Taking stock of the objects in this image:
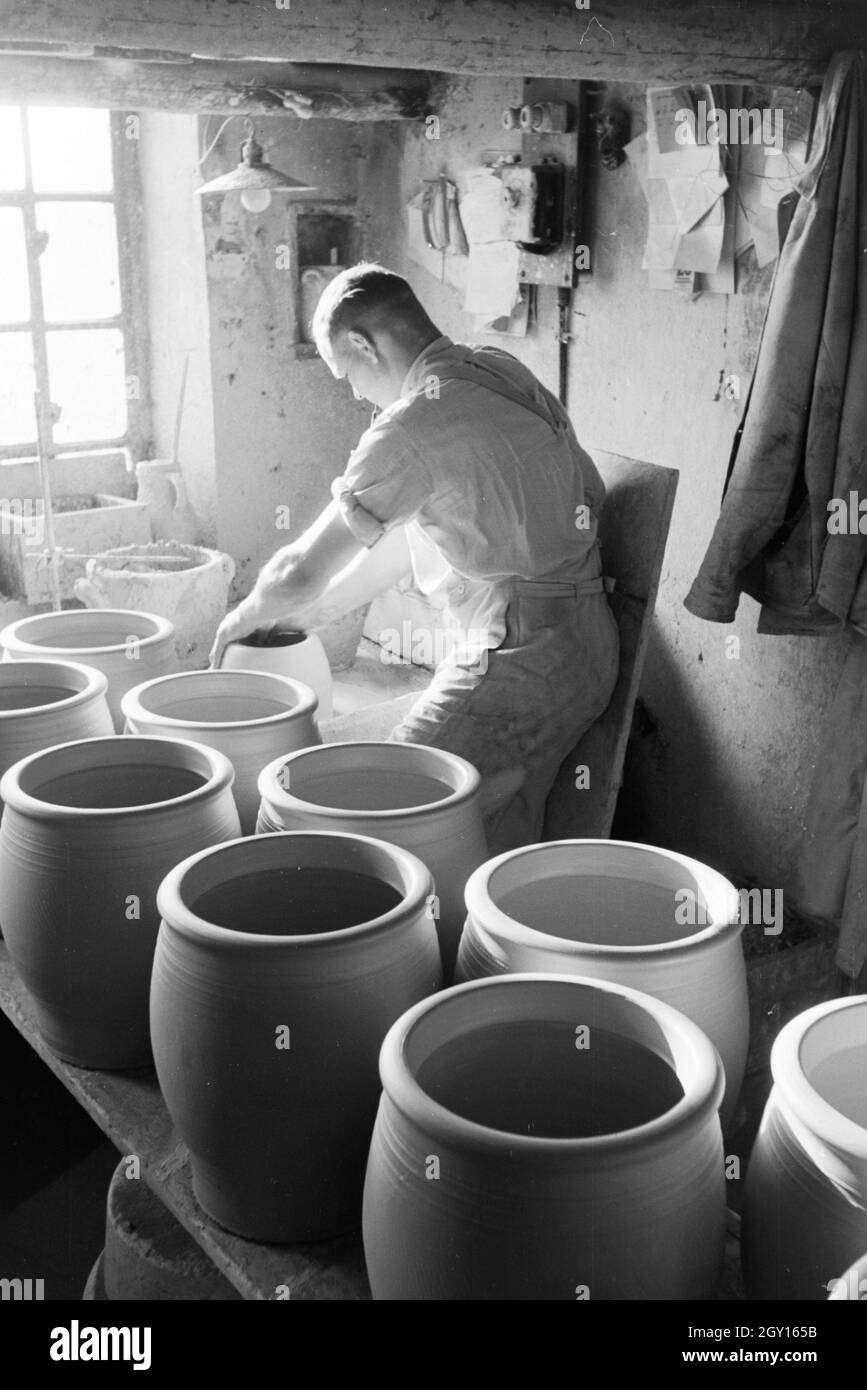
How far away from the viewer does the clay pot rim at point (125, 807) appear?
5.06 ft

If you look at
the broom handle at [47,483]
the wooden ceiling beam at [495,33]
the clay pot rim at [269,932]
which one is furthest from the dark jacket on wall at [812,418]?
the broom handle at [47,483]

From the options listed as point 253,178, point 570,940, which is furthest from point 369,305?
point 570,940

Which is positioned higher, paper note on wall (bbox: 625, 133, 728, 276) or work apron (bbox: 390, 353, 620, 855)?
paper note on wall (bbox: 625, 133, 728, 276)

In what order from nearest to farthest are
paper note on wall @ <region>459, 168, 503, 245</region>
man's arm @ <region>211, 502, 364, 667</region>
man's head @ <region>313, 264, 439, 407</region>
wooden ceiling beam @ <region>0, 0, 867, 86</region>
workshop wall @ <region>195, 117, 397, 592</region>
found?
wooden ceiling beam @ <region>0, 0, 867, 86</region> < man's arm @ <region>211, 502, 364, 667</region> < man's head @ <region>313, 264, 439, 407</region> < paper note on wall @ <region>459, 168, 503, 245</region> < workshop wall @ <region>195, 117, 397, 592</region>

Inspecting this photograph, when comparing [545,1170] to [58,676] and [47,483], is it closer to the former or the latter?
[58,676]

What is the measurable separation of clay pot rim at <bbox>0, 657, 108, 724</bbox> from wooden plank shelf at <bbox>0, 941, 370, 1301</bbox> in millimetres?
416

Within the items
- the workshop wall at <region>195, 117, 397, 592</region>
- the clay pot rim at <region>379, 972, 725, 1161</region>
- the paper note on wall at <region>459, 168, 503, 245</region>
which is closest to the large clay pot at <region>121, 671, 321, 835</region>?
the clay pot rim at <region>379, 972, 725, 1161</region>

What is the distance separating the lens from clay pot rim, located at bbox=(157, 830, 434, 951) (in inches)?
49.8

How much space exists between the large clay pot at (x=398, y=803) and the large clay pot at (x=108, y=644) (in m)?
0.58

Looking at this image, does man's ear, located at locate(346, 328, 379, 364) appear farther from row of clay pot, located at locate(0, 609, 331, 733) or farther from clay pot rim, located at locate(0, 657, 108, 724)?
clay pot rim, located at locate(0, 657, 108, 724)

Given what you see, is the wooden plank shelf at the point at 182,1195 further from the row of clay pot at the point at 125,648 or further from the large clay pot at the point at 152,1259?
the row of clay pot at the point at 125,648

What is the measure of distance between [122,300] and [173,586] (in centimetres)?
128

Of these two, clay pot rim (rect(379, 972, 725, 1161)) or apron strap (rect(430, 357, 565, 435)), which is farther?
apron strap (rect(430, 357, 565, 435))

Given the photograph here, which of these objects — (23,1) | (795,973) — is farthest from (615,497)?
(23,1)
